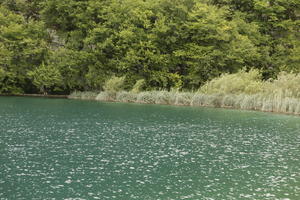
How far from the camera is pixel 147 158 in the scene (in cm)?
1844

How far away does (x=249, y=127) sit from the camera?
28703 mm

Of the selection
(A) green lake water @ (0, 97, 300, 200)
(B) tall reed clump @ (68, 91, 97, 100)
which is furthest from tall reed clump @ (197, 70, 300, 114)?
(B) tall reed clump @ (68, 91, 97, 100)

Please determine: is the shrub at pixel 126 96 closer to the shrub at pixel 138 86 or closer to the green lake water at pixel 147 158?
the shrub at pixel 138 86

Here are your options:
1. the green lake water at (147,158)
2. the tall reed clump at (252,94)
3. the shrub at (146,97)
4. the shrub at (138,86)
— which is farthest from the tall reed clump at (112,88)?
the green lake water at (147,158)

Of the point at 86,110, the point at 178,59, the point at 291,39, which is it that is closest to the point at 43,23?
the point at 178,59

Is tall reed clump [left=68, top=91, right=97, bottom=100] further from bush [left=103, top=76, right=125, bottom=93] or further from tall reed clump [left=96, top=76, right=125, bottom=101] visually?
bush [left=103, top=76, right=125, bottom=93]

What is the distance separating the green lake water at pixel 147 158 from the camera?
45.2ft

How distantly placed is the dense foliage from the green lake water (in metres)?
21.2

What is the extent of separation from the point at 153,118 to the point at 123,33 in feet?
72.1

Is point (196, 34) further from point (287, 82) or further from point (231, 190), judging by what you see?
point (231, 190)

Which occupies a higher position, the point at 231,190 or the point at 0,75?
the point at 0,75

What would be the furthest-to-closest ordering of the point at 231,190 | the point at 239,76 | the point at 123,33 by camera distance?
the point at 123,33 < the point at 239,76 < the point at 231,190

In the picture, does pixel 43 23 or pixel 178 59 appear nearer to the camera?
pixel 178 59

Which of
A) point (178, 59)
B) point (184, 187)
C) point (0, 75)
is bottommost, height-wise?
point (184, 187)
